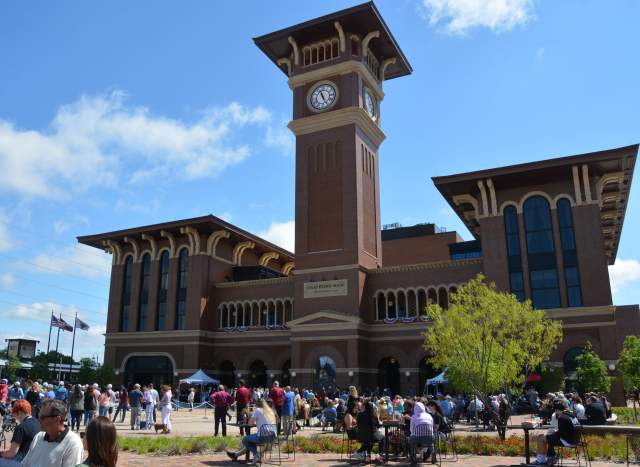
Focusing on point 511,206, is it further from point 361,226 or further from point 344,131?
point 344,131

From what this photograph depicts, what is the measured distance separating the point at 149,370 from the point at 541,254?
34652 millimetres

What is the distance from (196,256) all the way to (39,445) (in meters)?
46.9

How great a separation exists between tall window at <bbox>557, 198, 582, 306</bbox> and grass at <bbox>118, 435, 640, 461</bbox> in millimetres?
20845

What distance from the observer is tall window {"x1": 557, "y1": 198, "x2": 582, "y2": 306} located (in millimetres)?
37344

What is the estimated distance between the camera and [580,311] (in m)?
36.3

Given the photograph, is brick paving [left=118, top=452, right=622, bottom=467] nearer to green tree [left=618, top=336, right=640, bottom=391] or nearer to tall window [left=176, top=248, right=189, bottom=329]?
→ green tree [left=618, top=336, right=640, bottom=391]

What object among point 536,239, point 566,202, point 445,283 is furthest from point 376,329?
point 566,202

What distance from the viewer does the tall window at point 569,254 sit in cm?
3734

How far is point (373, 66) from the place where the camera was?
52.2 meters

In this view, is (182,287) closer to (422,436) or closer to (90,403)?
(90,403)

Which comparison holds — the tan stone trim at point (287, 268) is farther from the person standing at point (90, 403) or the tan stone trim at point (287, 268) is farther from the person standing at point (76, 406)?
the person standing at point (76, 406)

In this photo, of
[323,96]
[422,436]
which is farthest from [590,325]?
[323,96]

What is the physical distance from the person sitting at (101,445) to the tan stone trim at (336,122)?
140ft

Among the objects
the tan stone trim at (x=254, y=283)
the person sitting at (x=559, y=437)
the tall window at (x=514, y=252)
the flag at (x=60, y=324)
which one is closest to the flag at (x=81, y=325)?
the flag at (x=60, y=324)
